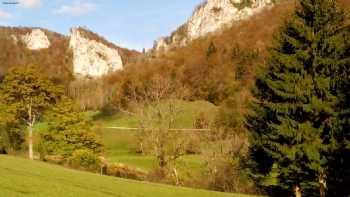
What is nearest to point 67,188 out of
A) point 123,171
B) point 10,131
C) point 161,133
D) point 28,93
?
point 161,133

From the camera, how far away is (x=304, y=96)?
98.1 ft

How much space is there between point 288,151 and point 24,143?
40.2 meters

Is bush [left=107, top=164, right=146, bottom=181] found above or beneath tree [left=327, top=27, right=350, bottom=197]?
beneath

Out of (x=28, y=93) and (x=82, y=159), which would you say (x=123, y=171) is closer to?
(x=82, y=159)

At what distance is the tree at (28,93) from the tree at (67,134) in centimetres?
413

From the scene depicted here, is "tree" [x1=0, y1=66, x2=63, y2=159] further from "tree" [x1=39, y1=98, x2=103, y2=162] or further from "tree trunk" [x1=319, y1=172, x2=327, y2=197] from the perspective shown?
"tree trunk" [x1=319, y1=172, x2=327, y2=197]

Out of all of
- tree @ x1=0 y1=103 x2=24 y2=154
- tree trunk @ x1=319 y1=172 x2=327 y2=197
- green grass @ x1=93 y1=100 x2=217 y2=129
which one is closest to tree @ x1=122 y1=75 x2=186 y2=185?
tree @ x1=0 y1=103 x2=24 y2=154

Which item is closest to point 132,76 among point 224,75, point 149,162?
point 224,75

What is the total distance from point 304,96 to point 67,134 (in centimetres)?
2523

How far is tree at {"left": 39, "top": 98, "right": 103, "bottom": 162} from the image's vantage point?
154ft

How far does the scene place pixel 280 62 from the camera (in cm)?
3100

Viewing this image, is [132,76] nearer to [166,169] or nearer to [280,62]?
[166,169]

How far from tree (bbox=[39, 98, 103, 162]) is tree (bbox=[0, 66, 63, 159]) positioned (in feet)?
13.6

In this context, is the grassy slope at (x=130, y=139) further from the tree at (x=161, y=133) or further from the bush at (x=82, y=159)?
the bush at (x=82, y=159)
